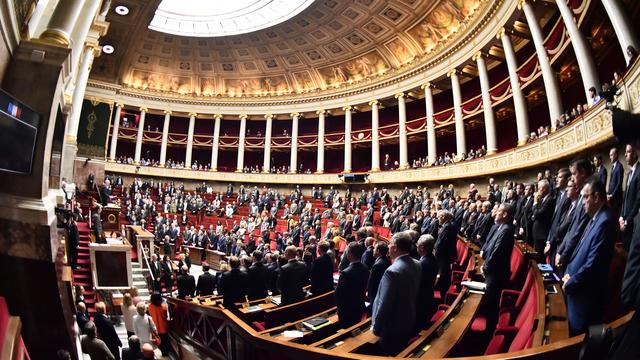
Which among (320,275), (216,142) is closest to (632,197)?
(320,275)

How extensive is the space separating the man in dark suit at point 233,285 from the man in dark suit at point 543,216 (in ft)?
13.7

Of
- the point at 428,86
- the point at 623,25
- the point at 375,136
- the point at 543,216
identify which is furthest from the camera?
the point at 375,136

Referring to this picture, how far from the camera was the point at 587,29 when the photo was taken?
33.5 feet

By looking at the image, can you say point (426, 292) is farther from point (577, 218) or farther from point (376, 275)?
point (577, 218)

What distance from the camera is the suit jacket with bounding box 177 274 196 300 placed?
648 centimetres

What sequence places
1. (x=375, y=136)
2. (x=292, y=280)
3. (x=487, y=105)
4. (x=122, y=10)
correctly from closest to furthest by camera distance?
(x=292, y=280) < (x=487, y=105) < (x=122, y=10) < (x=375, y=136)

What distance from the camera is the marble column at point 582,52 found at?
28.7 ft

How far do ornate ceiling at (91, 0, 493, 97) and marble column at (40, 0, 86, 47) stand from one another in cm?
1420

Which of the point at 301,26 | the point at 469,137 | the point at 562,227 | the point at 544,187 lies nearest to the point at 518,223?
the point at 544,187

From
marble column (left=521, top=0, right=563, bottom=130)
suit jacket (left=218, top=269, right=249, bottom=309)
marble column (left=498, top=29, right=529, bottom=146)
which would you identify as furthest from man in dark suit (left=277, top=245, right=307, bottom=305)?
marble column (left=498, top=29, right=529, bottom=146)

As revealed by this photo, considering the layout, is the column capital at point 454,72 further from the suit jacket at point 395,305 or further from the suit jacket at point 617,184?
the suit jacket at point 395,305

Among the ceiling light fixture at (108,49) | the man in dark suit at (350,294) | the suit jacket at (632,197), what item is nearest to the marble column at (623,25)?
the suit jacket at (632,197)

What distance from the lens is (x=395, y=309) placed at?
7.97 feet

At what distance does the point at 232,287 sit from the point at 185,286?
261 centimetres
